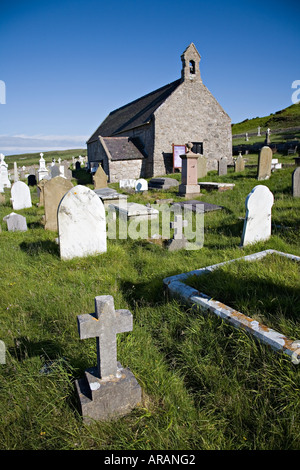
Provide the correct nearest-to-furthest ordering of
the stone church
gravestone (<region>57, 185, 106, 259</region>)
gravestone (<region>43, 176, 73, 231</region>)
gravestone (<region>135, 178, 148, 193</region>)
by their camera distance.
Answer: gravestone (<region>57, 185, 106, 259</region>), gravestone (<region>43, 176, 73, 231</region>), gravestone (<region>135, 178, 148, 193</region>), the stone church

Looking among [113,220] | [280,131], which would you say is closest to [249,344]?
[113,220]

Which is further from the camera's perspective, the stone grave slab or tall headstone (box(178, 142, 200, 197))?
tall headstone (box(178, 142, 200, 197))

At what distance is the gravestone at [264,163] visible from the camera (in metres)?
12.6

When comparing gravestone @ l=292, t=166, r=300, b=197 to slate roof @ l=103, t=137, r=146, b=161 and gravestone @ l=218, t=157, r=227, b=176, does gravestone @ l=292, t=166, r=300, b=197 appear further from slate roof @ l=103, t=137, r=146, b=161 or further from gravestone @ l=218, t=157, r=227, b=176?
slate roof @ l=103, t=137, r=146, b=161

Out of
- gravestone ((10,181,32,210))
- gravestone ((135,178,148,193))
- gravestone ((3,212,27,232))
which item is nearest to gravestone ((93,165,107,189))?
gravestone ((135,178,148,193))

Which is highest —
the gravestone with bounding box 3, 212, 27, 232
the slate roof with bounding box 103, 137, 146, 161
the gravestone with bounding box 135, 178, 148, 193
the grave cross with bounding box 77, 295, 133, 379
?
the slate roof with bounding box 103, 137, 146, 161

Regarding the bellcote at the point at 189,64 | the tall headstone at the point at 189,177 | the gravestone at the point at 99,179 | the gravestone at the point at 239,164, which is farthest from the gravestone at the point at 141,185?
the bellcote at the point at 189,64

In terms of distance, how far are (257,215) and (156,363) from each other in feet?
12.4

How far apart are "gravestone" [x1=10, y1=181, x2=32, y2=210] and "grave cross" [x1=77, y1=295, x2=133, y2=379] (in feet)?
31.6

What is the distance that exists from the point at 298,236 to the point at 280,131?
109 feet

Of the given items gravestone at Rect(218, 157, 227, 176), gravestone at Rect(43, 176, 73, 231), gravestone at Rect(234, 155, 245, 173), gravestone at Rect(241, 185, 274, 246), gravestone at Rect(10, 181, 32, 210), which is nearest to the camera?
gravestone at Rect(241, 185, 274, 246)

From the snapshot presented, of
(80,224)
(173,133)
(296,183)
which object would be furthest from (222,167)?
(80,224)

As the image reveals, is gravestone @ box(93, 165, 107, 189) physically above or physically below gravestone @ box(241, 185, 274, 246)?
above

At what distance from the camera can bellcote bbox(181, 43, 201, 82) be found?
66.7 feet
